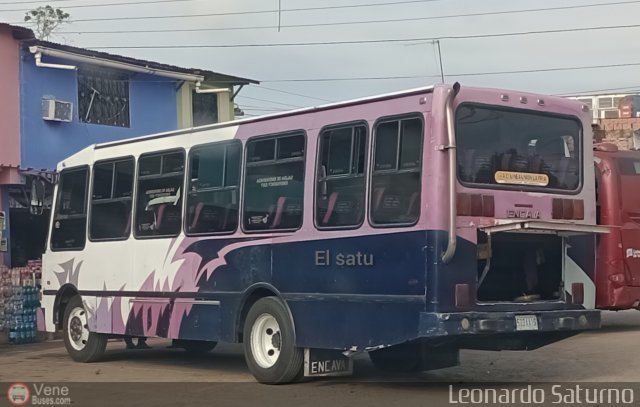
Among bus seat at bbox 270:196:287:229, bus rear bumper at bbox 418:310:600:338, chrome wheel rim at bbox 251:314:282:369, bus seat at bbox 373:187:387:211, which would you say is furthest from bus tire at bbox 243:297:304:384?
bus rear bumper at bbox 418:310:600:338

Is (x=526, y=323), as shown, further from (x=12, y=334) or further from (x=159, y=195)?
(x=12, y=334)

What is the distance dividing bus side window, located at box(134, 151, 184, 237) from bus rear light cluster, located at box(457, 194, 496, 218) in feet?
14.0

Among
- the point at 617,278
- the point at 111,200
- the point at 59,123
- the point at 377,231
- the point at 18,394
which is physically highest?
the point at 59,123

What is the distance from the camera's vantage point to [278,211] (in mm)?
10172

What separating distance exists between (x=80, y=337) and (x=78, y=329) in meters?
0.13

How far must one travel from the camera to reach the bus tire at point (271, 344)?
9.83m

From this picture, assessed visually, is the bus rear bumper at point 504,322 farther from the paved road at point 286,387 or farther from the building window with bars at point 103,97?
the building window with bars at point 103,97

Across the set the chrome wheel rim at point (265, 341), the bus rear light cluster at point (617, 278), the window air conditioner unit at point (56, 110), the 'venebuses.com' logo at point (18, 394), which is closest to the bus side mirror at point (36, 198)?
the window air conditioner unit at point (56, 110)

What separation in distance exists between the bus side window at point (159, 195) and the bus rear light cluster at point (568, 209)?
4795 millimetres

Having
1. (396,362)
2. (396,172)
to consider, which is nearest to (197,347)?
(396,362)

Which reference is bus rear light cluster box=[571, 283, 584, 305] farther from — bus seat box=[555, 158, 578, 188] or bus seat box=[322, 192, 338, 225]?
bus seat box=[322, 192, 338, 225]

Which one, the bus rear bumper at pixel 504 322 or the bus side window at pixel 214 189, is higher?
the bus side window at pixel 214 189

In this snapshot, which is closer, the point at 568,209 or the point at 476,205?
the point at 476,205

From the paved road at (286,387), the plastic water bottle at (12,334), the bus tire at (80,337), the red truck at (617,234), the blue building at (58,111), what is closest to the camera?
the paved road at (286,387)
